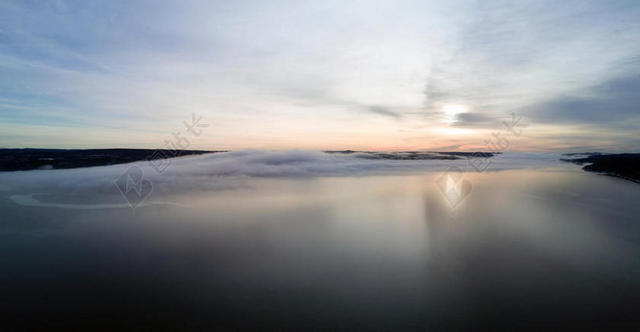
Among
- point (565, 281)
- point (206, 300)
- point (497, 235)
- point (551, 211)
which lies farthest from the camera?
point (551, 211)

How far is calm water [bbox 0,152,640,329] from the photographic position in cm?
354

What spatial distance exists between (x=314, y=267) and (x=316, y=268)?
0.06 metres

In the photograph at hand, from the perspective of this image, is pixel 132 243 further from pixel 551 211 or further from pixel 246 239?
pixel 551 211

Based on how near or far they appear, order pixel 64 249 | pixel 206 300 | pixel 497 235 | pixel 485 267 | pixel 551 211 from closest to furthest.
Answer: pixel 206 300
pixel 485 267
pixel 64 249
pixel 497 235
pixel 551 211

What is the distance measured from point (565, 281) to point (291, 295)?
451 centimetres

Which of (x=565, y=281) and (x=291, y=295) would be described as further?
(x=565, y=281)

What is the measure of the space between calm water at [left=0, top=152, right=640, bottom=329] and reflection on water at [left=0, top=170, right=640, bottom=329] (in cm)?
3

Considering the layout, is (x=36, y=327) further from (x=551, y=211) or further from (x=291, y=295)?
(x=551, y=211)

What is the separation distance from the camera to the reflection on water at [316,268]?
3553 millimetres

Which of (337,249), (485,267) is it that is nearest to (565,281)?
(485,267)

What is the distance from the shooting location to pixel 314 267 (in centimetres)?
488

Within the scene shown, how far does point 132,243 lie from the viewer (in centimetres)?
601

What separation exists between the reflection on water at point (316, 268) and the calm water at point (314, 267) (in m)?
0.03

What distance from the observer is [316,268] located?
4.84 m
